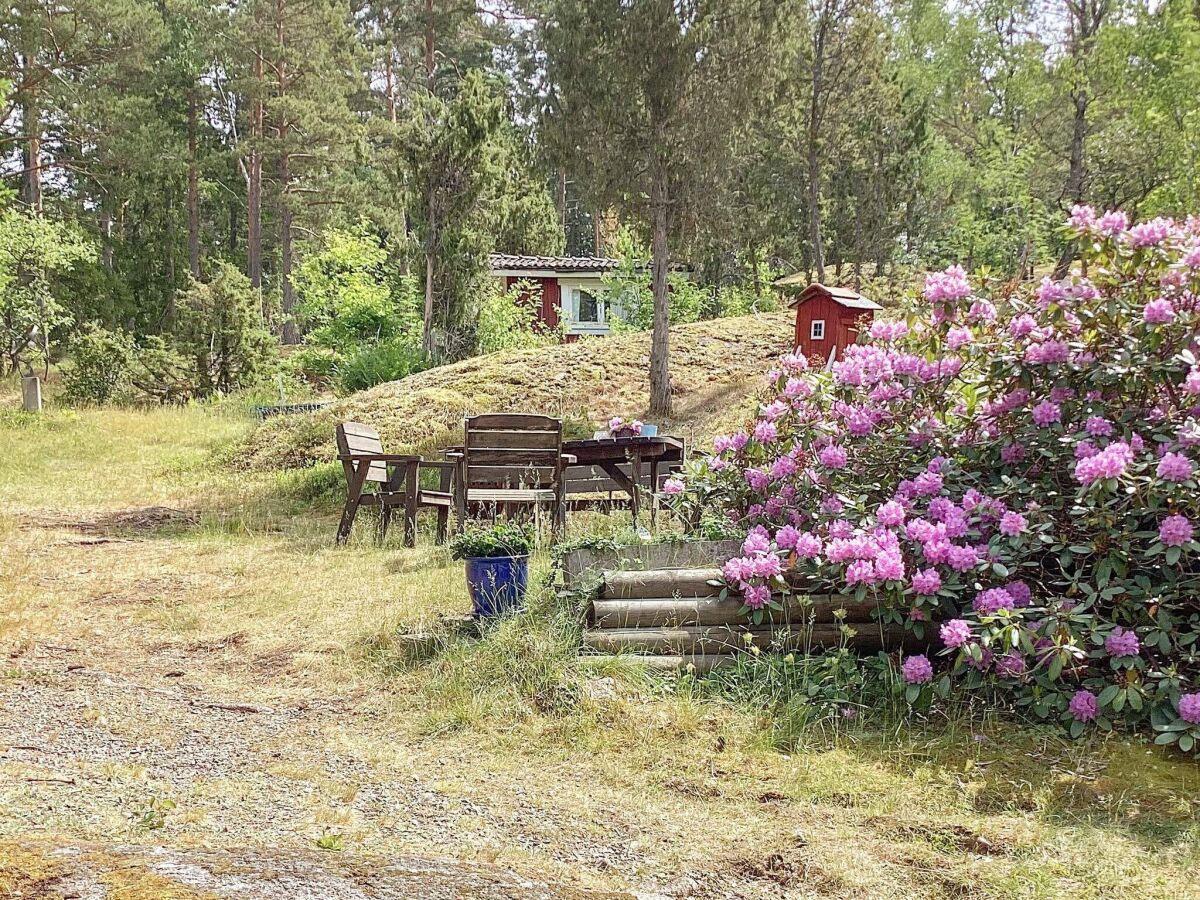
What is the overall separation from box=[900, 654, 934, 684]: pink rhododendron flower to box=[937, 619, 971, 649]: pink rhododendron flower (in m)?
0.23

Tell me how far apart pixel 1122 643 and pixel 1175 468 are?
0.68 metres

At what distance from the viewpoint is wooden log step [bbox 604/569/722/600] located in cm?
459

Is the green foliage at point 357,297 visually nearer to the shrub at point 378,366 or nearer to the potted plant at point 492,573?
the shrub at point 378,366

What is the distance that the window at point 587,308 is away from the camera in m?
26.0

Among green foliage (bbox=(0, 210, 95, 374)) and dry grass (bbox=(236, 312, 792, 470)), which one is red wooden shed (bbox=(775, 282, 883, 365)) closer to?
dry grass (bbox=(236, 312, 792, 470))

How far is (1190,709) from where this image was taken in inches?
136

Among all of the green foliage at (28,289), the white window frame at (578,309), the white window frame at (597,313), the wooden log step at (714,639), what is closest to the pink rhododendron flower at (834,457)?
the wooden log step at (714,639)

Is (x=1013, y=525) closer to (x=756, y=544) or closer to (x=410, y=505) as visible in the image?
(x=756, y=544)

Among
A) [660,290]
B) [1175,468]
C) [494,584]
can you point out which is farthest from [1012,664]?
[660,290]

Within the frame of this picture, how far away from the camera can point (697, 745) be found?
3689 mm

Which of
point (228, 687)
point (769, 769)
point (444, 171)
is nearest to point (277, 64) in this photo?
point (444, 171)

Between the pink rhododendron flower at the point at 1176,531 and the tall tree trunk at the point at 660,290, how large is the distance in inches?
350

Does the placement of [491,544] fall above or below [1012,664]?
above

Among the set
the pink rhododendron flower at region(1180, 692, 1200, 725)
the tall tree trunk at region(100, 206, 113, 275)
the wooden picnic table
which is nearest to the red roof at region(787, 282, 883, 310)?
the wooden picnic table
